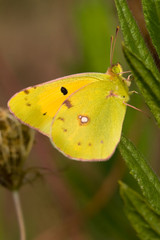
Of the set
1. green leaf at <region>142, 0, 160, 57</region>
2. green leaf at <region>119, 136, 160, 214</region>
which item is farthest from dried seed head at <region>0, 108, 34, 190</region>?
green leaf at <region>142, 0, 160, 57</region>

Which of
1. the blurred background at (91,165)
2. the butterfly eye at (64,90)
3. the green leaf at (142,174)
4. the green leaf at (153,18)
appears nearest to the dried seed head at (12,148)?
the blurred background at (91,165)

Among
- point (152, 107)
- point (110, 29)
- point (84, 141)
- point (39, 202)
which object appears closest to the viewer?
point (152, 107)

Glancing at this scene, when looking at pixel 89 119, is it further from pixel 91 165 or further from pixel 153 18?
pixel 91 165

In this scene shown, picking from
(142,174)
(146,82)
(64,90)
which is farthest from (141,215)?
(64,90)

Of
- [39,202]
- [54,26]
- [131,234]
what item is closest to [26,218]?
[39,202]

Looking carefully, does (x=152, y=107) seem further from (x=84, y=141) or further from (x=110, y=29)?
(x=110, y=29)

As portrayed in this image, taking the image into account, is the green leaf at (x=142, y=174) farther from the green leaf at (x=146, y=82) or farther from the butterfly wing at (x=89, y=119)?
the butterfly wing at (x=89, y=119)
